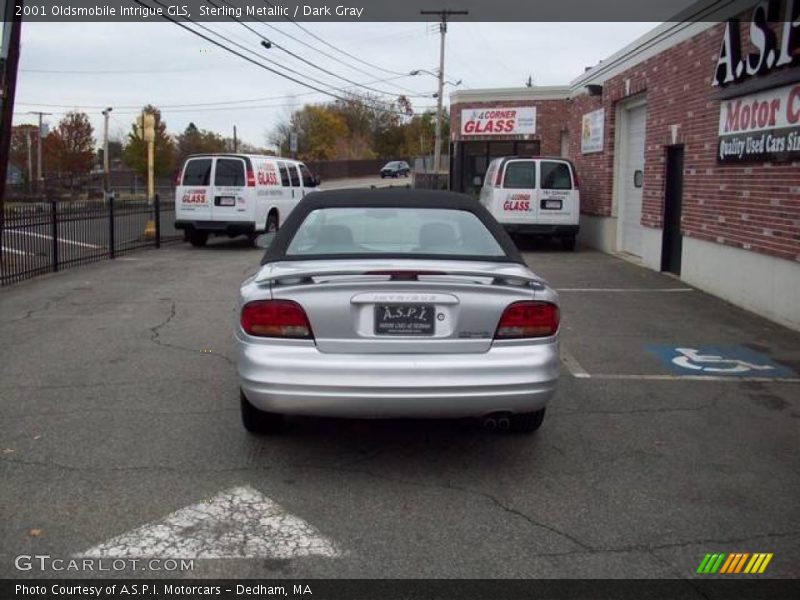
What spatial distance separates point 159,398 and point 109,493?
6.16 ft

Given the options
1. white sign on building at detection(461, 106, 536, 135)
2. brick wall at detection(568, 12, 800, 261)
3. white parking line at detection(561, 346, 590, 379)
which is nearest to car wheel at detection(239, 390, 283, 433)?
white parking line at detection(561, 346, 590, 379)

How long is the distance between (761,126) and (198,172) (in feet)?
40.4

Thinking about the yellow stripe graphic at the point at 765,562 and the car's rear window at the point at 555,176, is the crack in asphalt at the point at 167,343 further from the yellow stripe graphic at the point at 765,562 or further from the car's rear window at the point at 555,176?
the car's rear window at the point at 555,176

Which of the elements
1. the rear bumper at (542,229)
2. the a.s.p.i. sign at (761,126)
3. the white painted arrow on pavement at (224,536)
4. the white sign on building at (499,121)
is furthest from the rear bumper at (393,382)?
the white sign on building at (499,121)

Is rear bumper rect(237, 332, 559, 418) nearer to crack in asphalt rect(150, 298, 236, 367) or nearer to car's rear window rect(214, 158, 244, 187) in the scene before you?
crack in asphalt rect(150, 298, 236, 367)

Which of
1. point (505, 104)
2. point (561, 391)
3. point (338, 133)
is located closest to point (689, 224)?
point (561, 391)

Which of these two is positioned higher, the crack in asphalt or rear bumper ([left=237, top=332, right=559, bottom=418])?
rear bumper ([left=237, top=332, right=559, bottom=418])

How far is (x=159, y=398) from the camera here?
6.14m

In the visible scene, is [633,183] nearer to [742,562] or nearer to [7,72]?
[7,72]

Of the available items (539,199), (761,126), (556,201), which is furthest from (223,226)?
(761,126)

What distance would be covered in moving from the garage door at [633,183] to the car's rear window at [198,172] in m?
9.24

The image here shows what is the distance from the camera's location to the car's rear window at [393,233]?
5.14 metres

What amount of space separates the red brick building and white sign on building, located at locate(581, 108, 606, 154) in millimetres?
54

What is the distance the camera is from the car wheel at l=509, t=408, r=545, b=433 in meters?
5.11
